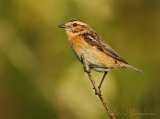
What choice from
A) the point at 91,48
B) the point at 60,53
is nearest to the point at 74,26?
the point at 91,48

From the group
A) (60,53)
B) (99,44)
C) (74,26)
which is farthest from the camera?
(60,53)

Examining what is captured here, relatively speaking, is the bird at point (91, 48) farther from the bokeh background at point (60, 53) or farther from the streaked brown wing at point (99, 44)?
the bokeh background at point (60, 53)

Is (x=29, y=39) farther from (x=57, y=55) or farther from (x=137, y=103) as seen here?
(x=137, y=103)

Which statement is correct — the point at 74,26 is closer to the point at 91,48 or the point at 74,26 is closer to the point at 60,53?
the point at 91,48

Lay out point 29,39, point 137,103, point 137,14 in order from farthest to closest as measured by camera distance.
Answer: point 137,14 < point 29,39 < point 137,103

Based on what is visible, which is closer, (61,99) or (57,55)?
(61,99)

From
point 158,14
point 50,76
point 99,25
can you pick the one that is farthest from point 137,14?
point 50,76

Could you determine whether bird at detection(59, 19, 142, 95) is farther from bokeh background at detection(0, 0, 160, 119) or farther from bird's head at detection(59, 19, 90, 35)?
bokeh background at detection(0, 0, 160, 119)
